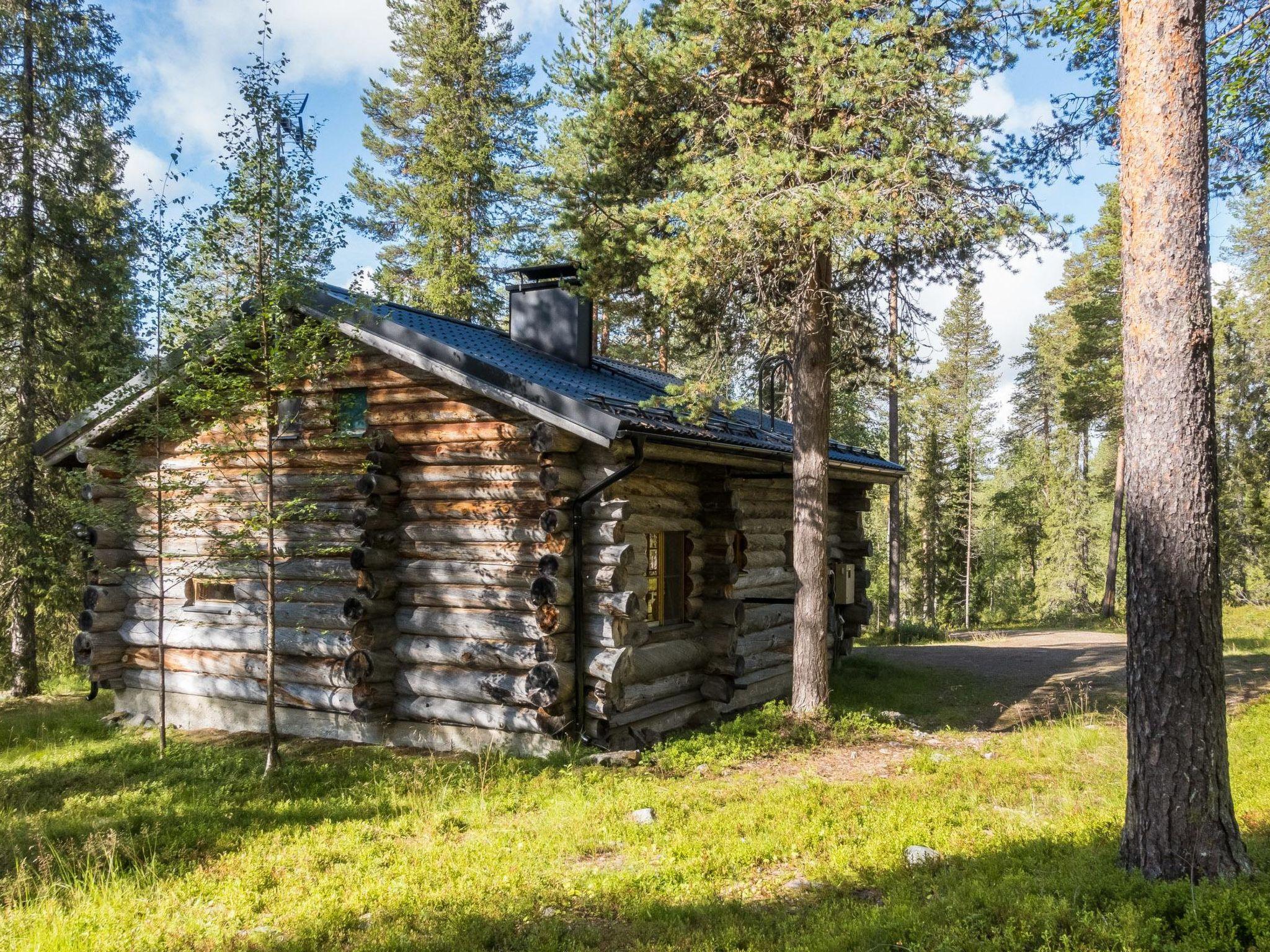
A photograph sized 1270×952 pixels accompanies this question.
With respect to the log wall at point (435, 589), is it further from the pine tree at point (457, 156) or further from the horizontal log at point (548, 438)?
the pine tree at point (457, 156)

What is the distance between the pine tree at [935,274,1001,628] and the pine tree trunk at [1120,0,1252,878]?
37.2 m

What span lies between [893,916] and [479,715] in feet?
19.0

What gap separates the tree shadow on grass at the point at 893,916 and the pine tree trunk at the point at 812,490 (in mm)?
4699

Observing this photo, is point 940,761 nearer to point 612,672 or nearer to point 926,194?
point 612,672

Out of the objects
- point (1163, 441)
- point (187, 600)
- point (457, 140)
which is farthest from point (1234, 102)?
point (457, 140)

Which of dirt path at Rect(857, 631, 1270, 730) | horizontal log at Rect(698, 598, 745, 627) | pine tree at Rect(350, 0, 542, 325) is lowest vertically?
dirt path at Rect(857, 631, 1270, 730)

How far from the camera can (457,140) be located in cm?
2219

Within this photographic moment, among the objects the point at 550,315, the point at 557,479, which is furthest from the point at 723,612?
the point at 550,315

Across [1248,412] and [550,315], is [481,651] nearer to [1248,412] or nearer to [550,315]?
[550,315]

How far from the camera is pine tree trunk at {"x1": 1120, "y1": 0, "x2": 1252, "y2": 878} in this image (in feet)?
15.6

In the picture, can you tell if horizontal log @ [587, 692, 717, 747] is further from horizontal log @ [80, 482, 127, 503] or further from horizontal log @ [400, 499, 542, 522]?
horizontal log @ [80, 482, 127, 503]

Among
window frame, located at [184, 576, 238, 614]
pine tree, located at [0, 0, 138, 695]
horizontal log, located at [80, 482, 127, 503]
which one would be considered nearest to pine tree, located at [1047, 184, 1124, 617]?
window frame, located at [184, 576, 238, 614]

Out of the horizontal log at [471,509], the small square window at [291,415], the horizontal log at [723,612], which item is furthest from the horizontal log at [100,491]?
the horizontal log at [723,612]

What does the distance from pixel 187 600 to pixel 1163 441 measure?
11.9m
